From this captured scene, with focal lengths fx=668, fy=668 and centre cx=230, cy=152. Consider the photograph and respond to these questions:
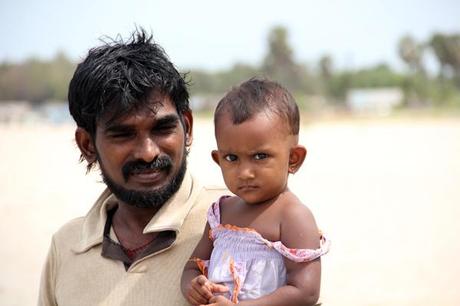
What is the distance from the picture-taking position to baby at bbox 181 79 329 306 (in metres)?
2.45

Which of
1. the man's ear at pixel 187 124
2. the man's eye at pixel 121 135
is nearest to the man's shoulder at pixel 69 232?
the man's eye at pixel 121 135

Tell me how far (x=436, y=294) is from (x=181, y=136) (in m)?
8.07

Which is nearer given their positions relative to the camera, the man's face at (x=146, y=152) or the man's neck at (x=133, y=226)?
the man's face at (x=146, y=152)

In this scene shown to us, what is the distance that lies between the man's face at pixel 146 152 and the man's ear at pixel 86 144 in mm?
256

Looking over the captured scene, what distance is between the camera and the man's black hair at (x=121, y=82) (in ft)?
9.68

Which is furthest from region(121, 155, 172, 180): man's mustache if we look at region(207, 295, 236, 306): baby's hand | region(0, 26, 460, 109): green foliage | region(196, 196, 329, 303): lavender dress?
region(0, 26, 460, 109): green foliage

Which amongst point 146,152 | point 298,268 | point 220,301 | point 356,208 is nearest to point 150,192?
point 146,152

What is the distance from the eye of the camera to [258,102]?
256 centimetres

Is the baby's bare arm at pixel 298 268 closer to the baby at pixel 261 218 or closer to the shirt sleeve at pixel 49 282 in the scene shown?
the baby at pixel 261 218

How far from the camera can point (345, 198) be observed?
695 inches

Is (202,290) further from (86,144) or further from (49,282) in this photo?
(86,144)

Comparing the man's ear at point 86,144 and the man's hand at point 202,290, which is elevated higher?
the man's ear at point 86,144

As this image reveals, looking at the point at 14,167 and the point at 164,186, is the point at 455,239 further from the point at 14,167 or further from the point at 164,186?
the point at 14,167

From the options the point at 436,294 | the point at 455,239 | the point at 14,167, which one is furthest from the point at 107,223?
the point at 14,167
